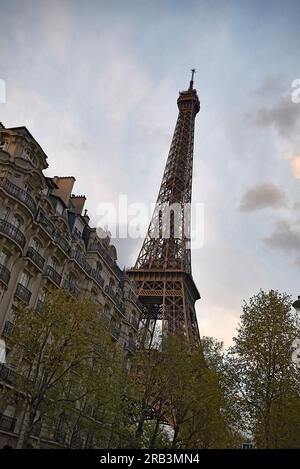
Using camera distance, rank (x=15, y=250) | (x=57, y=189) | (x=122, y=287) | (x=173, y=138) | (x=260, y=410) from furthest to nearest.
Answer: (x=173, y=138), (x=122, y=287), (x=57, y=189), (x=15, y=250), (x=260, y=410)

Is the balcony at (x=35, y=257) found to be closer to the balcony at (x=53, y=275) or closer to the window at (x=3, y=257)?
the balcony at (x=53, y=275)

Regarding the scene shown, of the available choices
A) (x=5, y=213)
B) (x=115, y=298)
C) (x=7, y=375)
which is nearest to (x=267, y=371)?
(x=7, y=375)

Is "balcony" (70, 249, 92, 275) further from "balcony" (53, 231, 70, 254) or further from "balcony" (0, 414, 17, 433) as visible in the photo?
"balcony" (0, 414, 17, 433)

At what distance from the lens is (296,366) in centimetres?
2052

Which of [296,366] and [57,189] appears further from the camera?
[57,189]

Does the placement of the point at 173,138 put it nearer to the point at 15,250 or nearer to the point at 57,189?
the point at 57,189

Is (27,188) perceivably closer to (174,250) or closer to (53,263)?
(53,263)

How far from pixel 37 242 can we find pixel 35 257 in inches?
49.3

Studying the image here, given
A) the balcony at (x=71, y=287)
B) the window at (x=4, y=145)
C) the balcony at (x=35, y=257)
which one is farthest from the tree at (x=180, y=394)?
the window at (x=4, y=145)

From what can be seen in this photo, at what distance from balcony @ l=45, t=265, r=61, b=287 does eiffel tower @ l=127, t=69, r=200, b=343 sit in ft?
55.6

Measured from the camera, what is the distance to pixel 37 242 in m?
29.0
